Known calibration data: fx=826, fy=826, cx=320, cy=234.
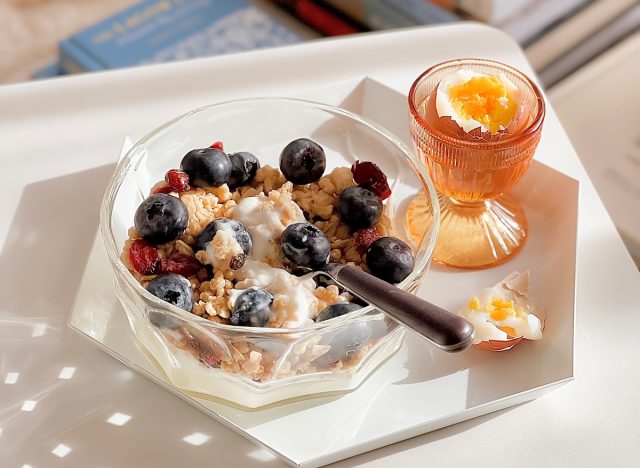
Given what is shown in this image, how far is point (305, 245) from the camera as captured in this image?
0.79m

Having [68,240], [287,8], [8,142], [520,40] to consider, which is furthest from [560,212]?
[287,8]

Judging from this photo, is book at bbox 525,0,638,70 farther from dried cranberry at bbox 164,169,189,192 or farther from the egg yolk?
dried cranberry at bbox 164,169,189,192

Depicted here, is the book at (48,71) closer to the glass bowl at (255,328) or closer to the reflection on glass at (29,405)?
the glass bowl at (255,328)

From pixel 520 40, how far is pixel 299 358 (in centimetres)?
133

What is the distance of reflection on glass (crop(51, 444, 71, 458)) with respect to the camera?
2.48 ft

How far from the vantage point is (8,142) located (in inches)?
42.4

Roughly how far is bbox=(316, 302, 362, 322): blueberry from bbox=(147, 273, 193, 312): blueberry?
12cm

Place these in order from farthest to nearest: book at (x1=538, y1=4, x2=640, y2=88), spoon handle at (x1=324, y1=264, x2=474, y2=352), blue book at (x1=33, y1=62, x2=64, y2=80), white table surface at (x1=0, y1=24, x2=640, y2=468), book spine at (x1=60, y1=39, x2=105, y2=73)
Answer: blue book at (x1=33, y1=62, x2=64, y2=80), book at (x1=538, y1=4, x2=640, y2=88), book spine at (x1=60, y1=39, x2=105, y2=73), white table surface at (x1=0, y1=24, x2=640, y2=468), spoon handle at (x1=324, y1=264, x2=474, y2=352)

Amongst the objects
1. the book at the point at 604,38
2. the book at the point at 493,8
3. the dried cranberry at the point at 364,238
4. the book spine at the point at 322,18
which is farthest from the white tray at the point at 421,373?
the book spine at the point at 322,18

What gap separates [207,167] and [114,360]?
0.22 metres

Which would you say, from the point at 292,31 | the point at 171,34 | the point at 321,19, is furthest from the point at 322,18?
the point at 171,34

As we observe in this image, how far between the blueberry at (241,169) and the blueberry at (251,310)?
0.65 feet

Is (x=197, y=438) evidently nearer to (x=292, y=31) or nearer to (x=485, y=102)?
(x=485, y=102)

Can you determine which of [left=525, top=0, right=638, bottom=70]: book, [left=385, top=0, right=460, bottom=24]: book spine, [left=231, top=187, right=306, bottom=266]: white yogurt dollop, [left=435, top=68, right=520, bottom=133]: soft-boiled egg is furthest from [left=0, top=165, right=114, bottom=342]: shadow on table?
[left=525, top=0, right=638, bottom=70]: book
